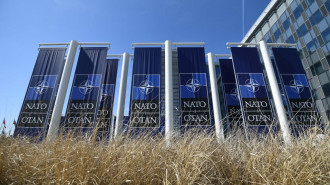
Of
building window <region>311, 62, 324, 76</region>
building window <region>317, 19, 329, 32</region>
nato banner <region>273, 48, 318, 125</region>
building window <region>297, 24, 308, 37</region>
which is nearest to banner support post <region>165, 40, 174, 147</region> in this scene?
nato banner <region>273, 48, 318, 125</region>

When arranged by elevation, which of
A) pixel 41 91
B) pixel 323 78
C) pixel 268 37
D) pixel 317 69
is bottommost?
pixel 41 91

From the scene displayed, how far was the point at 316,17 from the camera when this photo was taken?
18.7 meters

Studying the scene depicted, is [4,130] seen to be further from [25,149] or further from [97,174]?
[97,174]

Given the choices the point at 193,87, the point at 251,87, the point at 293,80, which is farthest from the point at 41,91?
the point at 293,80

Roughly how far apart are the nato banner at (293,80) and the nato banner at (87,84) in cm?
1159

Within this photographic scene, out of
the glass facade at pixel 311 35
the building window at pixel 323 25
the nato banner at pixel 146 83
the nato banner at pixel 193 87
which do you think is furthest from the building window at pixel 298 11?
the nato banner at pixel 146 83

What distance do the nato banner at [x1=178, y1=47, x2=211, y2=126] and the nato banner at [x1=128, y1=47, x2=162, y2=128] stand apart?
1.52 m

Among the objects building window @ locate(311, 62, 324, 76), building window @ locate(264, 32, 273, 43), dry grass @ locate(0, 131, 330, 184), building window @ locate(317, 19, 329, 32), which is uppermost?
building window @ locate(264, 32, 273, 43)

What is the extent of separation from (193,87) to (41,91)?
908 cm

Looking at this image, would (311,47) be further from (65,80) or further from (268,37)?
(65,80)

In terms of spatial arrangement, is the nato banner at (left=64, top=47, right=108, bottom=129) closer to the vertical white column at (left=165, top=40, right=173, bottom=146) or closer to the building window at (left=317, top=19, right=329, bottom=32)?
the vertical white column at (left=165, top=40, right=173, bottom=146)

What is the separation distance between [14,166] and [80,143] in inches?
36.6

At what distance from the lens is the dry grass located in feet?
6.89

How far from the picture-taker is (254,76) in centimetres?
1131
